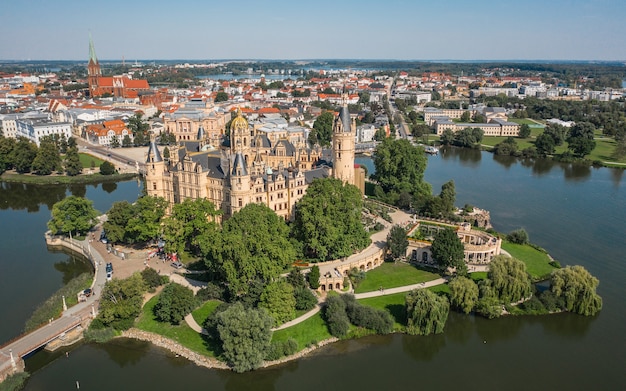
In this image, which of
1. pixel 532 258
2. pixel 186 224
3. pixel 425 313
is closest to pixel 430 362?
pixel 425 313

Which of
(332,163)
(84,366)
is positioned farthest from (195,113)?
(84,366)

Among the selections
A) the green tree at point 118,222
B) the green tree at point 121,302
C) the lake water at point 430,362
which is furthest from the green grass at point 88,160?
the green tree at point 121,302

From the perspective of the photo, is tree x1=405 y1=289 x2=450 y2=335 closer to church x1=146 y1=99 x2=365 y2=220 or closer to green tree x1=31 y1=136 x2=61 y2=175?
church x1=146 y1=99 x2=365 y2=220

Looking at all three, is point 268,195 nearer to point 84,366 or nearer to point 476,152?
point 84,366

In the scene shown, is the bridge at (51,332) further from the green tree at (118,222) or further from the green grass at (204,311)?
the green grass at (204,311)

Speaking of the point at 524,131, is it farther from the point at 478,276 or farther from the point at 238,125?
the point at 238,125
